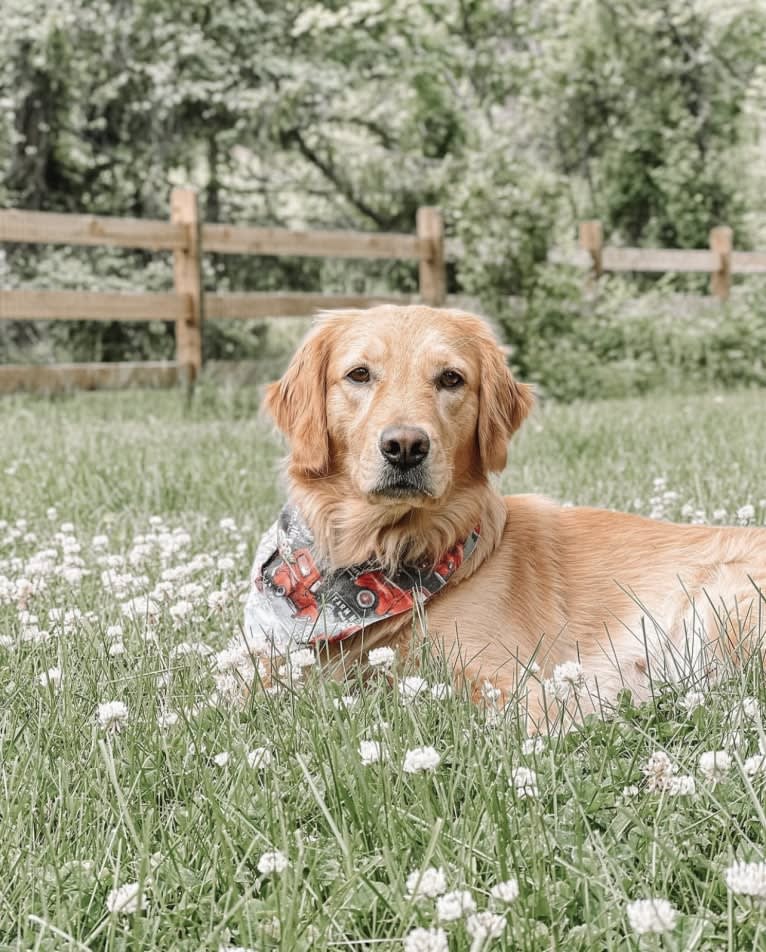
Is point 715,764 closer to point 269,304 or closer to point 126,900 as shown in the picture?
point 126,900

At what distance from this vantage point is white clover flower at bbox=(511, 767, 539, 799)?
1816 millimetres

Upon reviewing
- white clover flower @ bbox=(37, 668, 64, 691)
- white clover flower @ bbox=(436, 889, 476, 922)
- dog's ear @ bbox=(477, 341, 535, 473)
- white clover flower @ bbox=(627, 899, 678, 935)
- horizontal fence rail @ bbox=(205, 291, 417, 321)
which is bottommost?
horizontal fence rail @ bbox=(205, 291, 417, 321)

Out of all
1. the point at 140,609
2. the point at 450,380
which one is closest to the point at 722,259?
the point at 450,380

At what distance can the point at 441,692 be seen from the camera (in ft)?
7.89

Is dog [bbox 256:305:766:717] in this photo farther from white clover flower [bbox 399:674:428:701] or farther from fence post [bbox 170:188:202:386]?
fence post [bbox 170:188:202:386]

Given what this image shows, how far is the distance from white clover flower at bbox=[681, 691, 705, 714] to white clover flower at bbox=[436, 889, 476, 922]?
101cm

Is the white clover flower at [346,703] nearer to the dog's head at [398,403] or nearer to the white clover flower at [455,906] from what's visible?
the dog's head at [398,403]

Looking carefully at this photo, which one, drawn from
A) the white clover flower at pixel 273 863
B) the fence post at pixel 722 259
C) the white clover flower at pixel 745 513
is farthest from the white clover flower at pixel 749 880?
the fence post at pixel 722 259

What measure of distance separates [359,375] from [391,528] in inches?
17.6

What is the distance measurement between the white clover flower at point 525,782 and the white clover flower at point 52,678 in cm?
110

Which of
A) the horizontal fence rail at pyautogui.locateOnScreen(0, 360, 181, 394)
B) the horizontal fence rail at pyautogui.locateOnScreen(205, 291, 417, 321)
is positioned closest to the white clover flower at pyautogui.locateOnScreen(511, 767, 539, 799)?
the horizontal fence rail at pyautogui.locateOnScreen(0, 360, 181, 394)

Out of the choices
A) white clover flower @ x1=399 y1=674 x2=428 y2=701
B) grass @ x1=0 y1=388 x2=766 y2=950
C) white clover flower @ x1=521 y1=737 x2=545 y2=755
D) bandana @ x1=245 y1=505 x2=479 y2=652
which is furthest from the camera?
bandana @ x1=245 y1=505 x2=479 y2=652

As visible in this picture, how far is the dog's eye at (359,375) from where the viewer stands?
→ 3.17 m

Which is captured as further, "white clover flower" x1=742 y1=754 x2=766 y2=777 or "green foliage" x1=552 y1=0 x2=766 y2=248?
"green foliage" x1=552 y1=0 x2=766 y2=248
